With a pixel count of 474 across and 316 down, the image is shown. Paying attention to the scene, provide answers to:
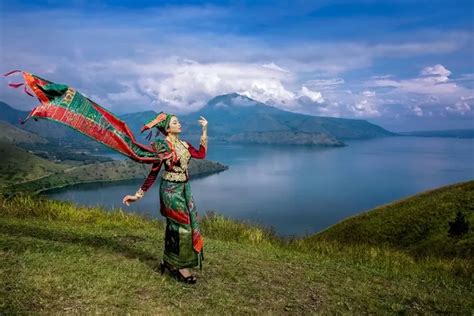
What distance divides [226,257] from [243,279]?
1878 millimetres

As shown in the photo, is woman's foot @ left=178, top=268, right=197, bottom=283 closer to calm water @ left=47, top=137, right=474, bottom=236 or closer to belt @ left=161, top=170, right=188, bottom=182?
belt @ left=161, top=170, right=188, bottom=182

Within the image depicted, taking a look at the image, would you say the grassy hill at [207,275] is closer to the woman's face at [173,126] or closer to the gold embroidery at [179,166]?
the gold embroidery at [179,166]

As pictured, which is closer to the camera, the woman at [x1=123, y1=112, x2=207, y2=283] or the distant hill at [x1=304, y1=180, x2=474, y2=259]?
the woman at [x1=123, y1=112, x2=207, y2=283]

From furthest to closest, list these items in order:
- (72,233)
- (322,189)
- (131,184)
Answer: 1. (131,184)
2. (322,189)
3. (72,233)

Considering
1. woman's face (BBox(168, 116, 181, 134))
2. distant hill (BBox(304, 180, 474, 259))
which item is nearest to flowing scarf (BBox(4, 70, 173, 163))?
woman's face (BBox(168, 116, 181, 134))

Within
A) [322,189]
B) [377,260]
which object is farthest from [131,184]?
[377,260]

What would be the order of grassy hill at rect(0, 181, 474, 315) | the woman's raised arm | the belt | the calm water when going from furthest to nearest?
1. the calm water
2. the woman's raised arm
3. the belt
4. grassy hill at rect(0, 181, 474, 315)

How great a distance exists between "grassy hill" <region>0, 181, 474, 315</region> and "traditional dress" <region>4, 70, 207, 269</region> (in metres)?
0.87

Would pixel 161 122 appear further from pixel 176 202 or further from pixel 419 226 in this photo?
pixel 419 226

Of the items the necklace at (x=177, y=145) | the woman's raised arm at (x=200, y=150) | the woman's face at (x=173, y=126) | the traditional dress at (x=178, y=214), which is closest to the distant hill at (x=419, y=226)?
the woman's raised arm at (x=200, y=150)

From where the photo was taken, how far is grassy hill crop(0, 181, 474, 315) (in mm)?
8547

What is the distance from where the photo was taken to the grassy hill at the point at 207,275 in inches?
336

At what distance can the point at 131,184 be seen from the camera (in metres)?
193

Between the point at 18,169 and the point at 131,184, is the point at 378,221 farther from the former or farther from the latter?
the point at 18,169
